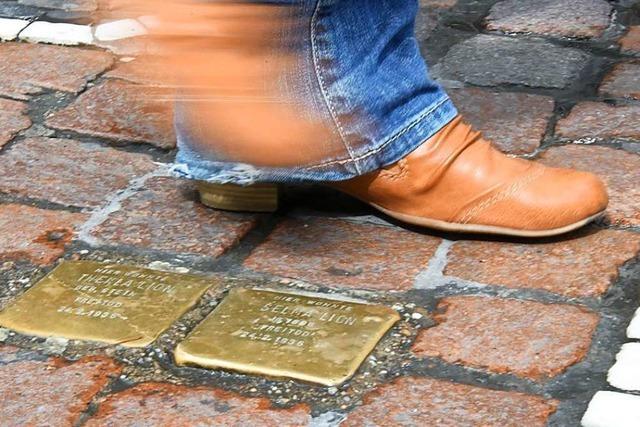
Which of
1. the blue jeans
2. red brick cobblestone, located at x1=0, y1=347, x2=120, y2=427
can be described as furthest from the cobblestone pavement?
the blue jeans

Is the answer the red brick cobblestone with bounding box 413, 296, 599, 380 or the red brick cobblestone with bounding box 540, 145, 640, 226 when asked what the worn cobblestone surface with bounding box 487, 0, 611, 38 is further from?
the red brick cobblestone with bounding box 413, 296, 599, 380

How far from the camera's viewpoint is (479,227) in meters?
1.91

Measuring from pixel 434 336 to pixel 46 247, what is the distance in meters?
0.64

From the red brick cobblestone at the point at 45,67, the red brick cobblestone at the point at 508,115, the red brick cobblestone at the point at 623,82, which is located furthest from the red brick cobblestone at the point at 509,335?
the red brick cobblestone at the point at 45,67

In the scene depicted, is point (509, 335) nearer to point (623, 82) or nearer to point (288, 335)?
point (288, 335)

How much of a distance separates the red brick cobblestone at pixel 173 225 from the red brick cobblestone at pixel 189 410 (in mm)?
382

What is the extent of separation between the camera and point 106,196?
2.10 meters

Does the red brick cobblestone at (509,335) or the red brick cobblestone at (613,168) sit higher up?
the red brick cobblestone at (613,168)

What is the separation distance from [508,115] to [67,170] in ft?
2.61

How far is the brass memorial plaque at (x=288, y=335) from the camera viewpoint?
1.59m

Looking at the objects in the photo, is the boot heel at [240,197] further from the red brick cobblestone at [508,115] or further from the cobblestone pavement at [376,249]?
the red brick cobblestone at [508,115]

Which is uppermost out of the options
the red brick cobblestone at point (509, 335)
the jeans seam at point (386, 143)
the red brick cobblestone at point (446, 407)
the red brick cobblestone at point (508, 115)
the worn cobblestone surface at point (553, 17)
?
the jeans seam at point (386, 143)

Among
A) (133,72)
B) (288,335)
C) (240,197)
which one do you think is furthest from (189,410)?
(133,72)

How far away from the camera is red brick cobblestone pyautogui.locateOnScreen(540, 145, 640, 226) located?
197 centimetres
